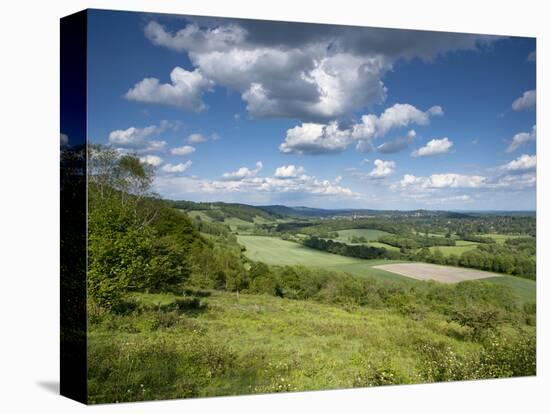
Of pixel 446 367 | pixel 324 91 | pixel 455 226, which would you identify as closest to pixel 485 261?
pixel 455 226

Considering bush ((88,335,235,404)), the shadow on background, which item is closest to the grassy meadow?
bush ((88,335,235,404))

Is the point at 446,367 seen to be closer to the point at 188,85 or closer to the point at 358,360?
the point at 358,360

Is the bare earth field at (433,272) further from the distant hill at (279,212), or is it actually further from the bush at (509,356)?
the bush at (509,356)

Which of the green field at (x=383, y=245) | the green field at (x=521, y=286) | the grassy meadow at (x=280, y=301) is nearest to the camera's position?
the grassy meadow at (x=280, y=301)

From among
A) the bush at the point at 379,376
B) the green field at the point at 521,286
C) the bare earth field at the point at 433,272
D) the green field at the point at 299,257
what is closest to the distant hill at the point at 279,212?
the green field at the point at 299,257

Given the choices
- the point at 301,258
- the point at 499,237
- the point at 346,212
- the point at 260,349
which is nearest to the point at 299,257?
the point at 301,258
